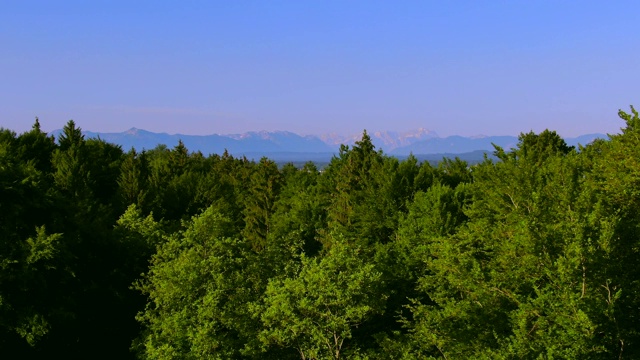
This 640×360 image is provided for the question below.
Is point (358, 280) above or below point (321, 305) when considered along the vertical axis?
above

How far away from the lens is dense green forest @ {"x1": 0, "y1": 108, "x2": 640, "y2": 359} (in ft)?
51.8

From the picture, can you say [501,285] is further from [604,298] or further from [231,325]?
[231,325]

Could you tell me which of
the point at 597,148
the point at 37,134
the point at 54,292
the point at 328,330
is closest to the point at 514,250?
the point at 328,330

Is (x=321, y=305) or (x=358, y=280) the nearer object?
(x=358, y=280)

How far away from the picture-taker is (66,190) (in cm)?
4141

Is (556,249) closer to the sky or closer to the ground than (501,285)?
closer to the sky

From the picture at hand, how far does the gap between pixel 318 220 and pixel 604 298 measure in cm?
2876

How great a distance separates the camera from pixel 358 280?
65.4 feet

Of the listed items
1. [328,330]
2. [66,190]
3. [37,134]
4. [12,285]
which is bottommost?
[328,330]

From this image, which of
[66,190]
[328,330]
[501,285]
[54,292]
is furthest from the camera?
[66,190]

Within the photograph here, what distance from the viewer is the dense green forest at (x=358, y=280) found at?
15.8 m

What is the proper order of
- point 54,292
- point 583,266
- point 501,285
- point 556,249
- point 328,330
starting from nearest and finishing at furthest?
1. point 583,266
2. point 556,249
3. point 501,285
4. point 328,330
5. point 54,292

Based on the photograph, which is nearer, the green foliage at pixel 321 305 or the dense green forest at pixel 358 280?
the dense green forest at pixel 358 280

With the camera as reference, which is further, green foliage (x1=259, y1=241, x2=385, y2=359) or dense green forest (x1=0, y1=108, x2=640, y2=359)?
green foliage (x1=259, y1=241, x2=385, y2=359)
